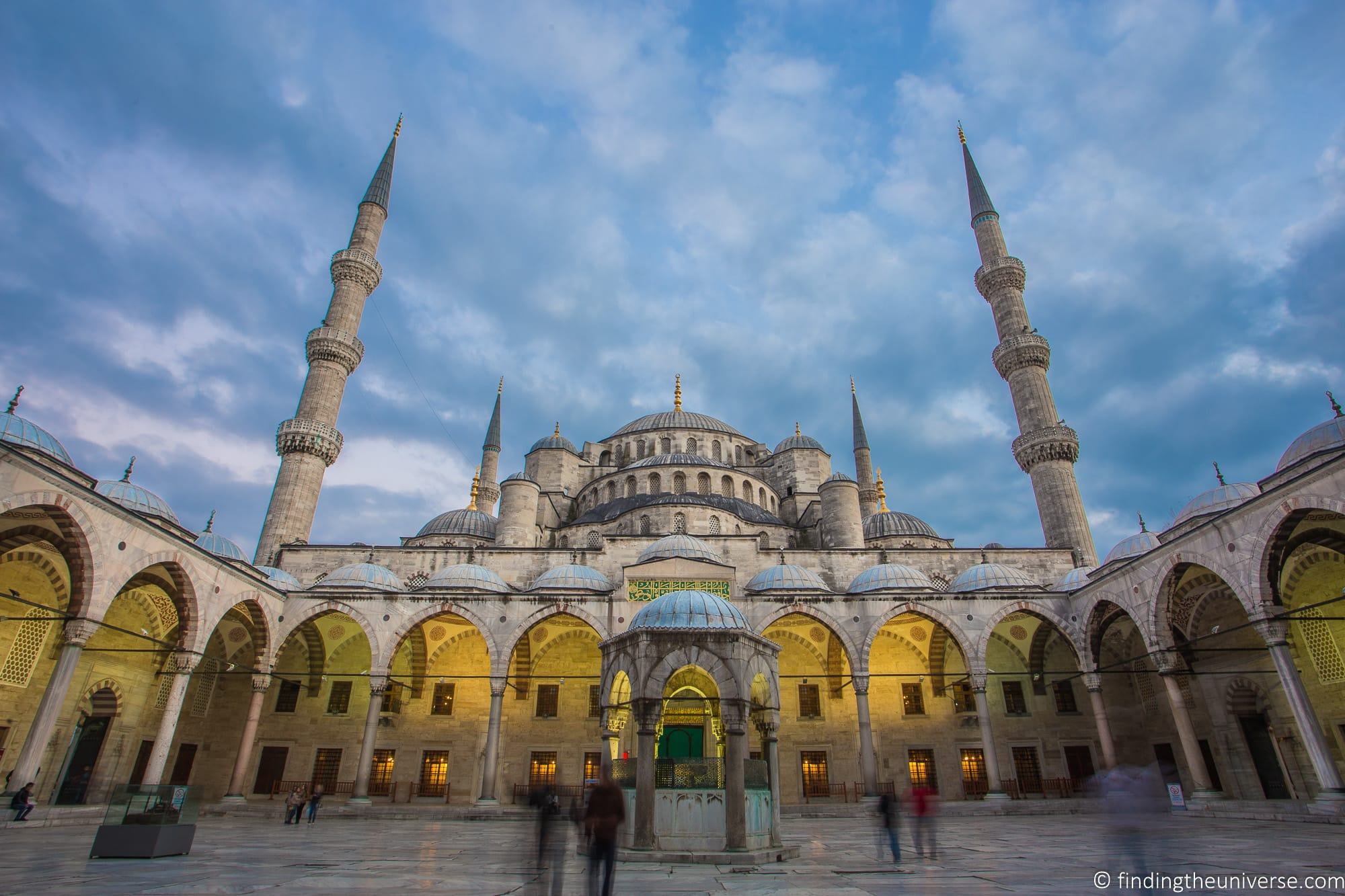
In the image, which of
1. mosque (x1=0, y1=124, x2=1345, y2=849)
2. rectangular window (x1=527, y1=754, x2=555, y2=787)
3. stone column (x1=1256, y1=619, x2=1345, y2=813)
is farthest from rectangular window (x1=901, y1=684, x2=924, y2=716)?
rectangular window (x1=527, y1=754, x2=555, y2=787)

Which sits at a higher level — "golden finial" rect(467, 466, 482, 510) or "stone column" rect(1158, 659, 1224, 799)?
"golden finial" rect(467, 466, 482, 510)

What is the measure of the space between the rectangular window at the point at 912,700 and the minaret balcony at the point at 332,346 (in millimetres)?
20967

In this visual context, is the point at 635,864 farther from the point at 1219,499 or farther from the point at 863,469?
the point at 863,469

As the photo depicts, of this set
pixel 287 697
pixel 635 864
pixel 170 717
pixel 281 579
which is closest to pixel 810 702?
pixel 635 864

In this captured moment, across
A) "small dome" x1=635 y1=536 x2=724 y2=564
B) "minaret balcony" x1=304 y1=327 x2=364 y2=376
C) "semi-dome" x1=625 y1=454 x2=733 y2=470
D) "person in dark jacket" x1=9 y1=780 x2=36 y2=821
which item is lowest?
"person in dark jacket" x1=9 y1=780 x2=36 y2=821

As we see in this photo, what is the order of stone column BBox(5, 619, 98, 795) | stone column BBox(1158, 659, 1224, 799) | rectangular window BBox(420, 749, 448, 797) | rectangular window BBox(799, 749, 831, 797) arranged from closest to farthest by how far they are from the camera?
stone column BBox(5, 619, 98, 795) < stone column BBox(1158, 659, 1224, 799) < rectangular window BBox(799, 749, 831, 797) < rectangular window BBox(420, 749, 448, 797)

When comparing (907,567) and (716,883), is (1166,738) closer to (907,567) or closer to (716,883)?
(907,567)

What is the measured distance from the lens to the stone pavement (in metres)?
5.06

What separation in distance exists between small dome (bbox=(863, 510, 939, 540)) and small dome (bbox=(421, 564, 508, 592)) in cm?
1467

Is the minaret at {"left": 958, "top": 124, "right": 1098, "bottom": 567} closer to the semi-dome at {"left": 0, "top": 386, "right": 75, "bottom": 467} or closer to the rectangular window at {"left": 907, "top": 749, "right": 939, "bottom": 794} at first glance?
the rectangular window at {"left": 907, "top": 749, "right": 939, "bottom": 794}

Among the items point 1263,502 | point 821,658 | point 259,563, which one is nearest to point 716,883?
point 1263,502

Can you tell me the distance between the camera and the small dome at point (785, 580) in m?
18.2

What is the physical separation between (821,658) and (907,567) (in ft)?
12.0

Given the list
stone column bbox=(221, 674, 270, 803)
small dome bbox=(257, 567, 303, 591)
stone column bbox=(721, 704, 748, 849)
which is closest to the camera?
stone column bbox=(721, 704, 748, 849)
